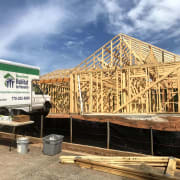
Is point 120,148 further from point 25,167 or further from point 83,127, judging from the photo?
point 25,167

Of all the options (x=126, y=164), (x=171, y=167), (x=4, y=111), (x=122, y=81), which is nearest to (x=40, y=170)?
(x=126, y=164)

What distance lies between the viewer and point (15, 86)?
7914 mm

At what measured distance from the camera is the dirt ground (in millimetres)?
4465

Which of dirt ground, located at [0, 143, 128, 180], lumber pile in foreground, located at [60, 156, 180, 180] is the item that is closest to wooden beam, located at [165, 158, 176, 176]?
lumber pile in foreground, located at [60, 156, 180, 180]

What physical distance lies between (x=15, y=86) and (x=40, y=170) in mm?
4535

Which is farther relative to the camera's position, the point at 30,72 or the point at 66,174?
the point at 30,72

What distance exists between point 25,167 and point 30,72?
16.7ft

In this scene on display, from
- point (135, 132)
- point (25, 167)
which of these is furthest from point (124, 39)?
point (25, 167)

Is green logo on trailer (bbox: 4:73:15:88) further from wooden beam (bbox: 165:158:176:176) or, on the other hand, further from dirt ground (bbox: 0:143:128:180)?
wooden beam (bbox: 165:158:176:176)

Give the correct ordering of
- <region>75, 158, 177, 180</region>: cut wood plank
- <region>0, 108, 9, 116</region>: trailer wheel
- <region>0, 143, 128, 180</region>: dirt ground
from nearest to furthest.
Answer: <region>75, 158, 177, 180</region>: cut wood plank < <region>0, 143, 128, 180</region>: dirt ground < <region>0, 108, 9, 116</region>: trailer wheel

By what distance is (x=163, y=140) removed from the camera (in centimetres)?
566

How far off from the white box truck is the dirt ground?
2.42m

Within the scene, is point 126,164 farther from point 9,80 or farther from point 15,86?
point 9,80

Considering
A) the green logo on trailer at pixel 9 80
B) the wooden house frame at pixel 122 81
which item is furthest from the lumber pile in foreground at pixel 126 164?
the wooden house frame at pixel 122 81
